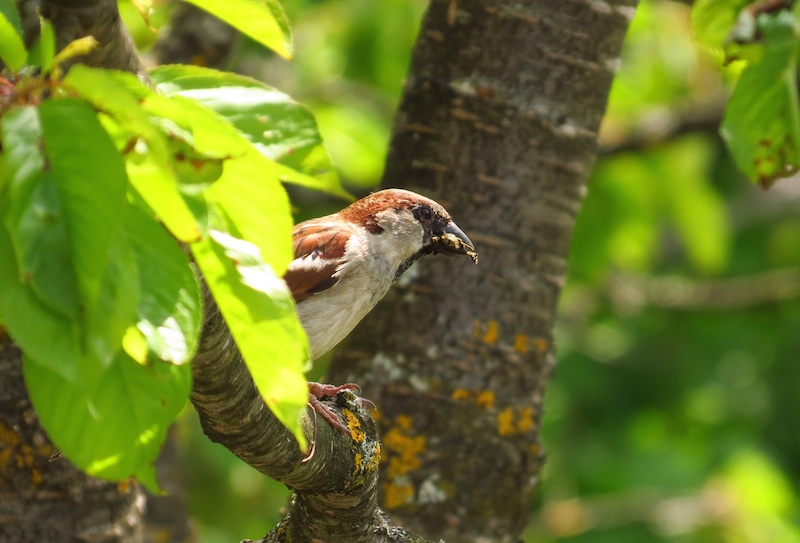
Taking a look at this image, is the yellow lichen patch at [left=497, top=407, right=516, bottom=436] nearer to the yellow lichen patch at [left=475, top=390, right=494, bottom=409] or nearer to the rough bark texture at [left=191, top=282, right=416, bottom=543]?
the yellow lichen patch at [left=475, top=390, right=494, bottom=409]

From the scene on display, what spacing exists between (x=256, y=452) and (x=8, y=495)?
1.27 meters

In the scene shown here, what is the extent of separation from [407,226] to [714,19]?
1.19m

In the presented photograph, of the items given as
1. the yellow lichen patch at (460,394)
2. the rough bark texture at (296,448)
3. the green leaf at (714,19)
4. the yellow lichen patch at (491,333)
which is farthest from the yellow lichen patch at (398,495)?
the green leaf at (714,19)

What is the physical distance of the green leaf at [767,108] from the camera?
250 centimetres

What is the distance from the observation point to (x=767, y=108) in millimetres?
2588

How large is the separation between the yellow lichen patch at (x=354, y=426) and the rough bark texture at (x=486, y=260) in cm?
87

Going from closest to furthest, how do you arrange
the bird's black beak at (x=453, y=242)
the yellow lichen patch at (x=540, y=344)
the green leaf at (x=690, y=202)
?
1. the bird's black beak at (x=453, y=242)
2. the yellow lichen patch at (x=540, y=344)
3. the green leaf at (x=690, y=202)

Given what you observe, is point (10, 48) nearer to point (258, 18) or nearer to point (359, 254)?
point (258, 18)

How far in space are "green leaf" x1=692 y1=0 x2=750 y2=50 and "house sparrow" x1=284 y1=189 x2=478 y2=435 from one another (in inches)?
36.5

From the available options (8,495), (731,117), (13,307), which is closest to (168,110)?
(13,307)

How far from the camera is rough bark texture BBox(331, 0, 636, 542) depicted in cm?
324

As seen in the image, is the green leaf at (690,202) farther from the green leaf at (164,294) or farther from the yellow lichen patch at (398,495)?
the green leaf at (164,294)

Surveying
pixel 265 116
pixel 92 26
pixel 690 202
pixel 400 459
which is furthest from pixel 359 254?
pixel 690 202

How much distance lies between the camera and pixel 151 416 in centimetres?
131
